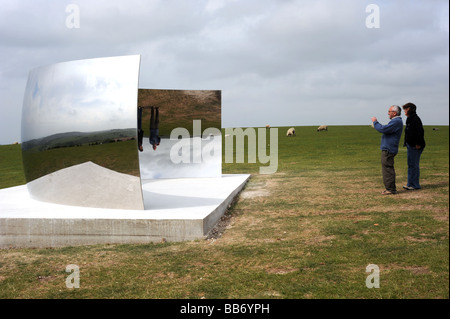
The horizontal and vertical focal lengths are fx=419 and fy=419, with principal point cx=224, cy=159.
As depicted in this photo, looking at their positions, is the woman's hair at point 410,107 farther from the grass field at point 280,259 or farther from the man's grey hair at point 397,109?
the grass field at point 280,259

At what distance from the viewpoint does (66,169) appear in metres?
8.59

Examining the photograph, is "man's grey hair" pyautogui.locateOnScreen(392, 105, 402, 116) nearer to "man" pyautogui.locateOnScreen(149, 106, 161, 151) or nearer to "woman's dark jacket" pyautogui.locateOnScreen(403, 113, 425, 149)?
"woman's dark jacket" pyautogui.locateOnScreen(403, 113, 425, 149)

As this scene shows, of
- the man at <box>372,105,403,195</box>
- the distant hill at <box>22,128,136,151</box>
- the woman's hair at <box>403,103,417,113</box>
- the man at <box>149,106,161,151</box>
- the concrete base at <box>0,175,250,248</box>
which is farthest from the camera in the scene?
the man at <box>149,106,161,151</box>

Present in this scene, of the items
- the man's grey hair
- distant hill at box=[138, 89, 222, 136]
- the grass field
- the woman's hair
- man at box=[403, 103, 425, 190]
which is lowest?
the grass field

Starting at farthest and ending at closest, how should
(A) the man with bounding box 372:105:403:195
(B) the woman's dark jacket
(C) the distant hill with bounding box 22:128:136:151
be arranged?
1. (B) the woman's dark jacket
2. (A) the man with bounding box 372:105:403:195
3. (C) the distant hill with bounding box 22:128:136:151

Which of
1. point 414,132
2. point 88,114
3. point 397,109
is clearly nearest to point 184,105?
point 88,114

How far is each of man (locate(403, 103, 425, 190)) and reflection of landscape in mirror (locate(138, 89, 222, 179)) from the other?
626 centimetres

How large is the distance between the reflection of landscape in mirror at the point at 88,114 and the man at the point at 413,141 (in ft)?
21.6

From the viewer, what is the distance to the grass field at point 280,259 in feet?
15.9

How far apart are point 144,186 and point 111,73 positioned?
4.98 meters

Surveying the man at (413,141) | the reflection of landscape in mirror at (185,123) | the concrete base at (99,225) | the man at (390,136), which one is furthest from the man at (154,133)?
the man at (413,141)

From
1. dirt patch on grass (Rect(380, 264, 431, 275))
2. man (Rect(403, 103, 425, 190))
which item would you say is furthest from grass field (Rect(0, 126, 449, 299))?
man (Rect(403, 103, 425, 190))

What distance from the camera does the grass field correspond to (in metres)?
4.84

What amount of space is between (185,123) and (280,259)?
958 centimetres
